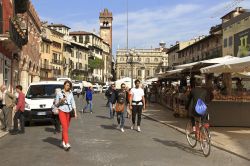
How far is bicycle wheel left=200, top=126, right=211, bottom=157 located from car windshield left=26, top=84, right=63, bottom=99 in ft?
31.1

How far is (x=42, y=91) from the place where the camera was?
1897cm

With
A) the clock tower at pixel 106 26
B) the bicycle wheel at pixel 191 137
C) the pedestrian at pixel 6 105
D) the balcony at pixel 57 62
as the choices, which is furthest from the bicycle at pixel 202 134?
the clock tower at pixel 106 26

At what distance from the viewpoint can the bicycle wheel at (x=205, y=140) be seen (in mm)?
10047

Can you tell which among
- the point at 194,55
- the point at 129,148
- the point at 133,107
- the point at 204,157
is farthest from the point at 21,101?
the point at 194,55

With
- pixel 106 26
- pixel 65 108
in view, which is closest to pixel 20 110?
pixel 65 108

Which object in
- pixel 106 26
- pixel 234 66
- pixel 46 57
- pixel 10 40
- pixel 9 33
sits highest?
pixel 106 26

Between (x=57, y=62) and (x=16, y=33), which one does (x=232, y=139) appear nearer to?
(x=16, y=33)

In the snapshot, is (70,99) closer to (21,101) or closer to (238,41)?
(21,101)

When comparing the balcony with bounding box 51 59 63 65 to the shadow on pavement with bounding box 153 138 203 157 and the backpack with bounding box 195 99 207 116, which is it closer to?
the shadow on pavement with bounding box 153 138 203 157

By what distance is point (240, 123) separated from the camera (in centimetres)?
1641

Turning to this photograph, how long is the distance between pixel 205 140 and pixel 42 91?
10.3 m

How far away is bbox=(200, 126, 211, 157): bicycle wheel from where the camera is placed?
10047mm

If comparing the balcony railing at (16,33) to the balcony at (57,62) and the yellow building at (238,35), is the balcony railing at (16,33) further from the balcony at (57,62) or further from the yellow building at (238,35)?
the balcony at (57,62)

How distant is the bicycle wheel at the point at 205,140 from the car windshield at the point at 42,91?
31.1 ft
